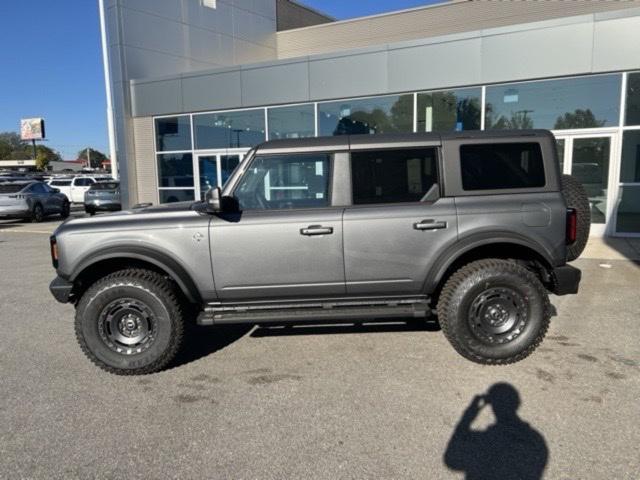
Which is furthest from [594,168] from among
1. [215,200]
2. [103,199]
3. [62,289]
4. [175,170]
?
[103,199]

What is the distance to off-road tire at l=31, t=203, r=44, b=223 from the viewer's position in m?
17.3

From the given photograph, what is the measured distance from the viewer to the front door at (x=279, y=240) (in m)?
3.99

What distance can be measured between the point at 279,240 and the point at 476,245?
1674 mm

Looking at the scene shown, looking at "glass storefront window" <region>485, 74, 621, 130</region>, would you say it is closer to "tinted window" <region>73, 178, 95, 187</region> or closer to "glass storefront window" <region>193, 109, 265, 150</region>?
"glass storefront window" <region>193, 109, 265, 150</region>

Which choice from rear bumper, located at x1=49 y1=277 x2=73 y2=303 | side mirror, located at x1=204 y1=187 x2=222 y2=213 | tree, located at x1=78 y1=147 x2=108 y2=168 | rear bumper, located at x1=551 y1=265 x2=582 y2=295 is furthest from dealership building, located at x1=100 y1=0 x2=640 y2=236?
tree, located at x1=78 y1=147 x2=108 y2=168

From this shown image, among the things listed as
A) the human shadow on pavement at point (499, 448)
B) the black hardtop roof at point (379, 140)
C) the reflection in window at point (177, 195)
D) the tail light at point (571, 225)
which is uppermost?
the black hardtop roof at point (379, 140)

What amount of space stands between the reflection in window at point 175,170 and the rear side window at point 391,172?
1188cm

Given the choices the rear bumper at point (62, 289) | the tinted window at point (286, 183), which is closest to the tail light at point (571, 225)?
the tinted window at point (286, 183)

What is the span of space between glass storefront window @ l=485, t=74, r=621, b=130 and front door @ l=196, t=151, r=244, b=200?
7396 mm

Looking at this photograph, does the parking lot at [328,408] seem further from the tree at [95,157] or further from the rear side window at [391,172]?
the tree at [95,157]

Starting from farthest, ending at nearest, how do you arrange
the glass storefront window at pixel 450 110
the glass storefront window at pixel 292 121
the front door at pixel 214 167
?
the front door at pixel 214 167 → the glass storefront window at pixel 292 121 → the glass storefront window at pixel 450 110

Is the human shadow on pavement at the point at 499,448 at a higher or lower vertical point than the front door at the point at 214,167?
lower

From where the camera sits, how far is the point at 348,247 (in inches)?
158

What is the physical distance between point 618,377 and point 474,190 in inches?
74.1
